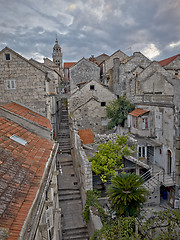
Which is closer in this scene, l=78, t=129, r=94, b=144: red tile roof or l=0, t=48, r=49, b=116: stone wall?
l=0, t=48, r=49, b=116: stone wall

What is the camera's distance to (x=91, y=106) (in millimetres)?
26797

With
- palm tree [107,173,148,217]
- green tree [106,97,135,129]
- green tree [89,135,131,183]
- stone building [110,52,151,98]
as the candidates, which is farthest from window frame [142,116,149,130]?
palm tree [107,173,148,217]

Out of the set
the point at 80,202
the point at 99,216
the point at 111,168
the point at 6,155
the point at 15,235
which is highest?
the point at 6,155

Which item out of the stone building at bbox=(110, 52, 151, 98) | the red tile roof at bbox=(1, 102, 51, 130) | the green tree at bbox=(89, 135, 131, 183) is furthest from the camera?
the stone building at bbox=(110, 52, 151, 98)

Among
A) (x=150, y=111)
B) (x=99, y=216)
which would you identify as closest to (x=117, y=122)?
(x=150, y=111)

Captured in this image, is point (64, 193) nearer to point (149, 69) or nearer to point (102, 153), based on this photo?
point (102, 153)

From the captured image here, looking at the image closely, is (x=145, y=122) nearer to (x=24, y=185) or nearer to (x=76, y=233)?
(x=76, y=233)

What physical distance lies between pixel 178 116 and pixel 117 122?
10.4 m

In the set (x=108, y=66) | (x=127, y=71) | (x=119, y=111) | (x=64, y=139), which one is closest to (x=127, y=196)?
(x=119, y=111)

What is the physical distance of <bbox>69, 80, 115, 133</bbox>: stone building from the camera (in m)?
26.8

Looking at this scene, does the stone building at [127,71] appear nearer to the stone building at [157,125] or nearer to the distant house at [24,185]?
the stone building at [157,125]

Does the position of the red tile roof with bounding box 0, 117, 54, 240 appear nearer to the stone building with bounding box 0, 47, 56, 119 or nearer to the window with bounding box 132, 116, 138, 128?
the stone building with bounding box 0, 47, 56, 119

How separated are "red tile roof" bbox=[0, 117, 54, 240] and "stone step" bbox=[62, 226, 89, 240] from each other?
7995 millimetres

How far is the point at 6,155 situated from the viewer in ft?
21.6
